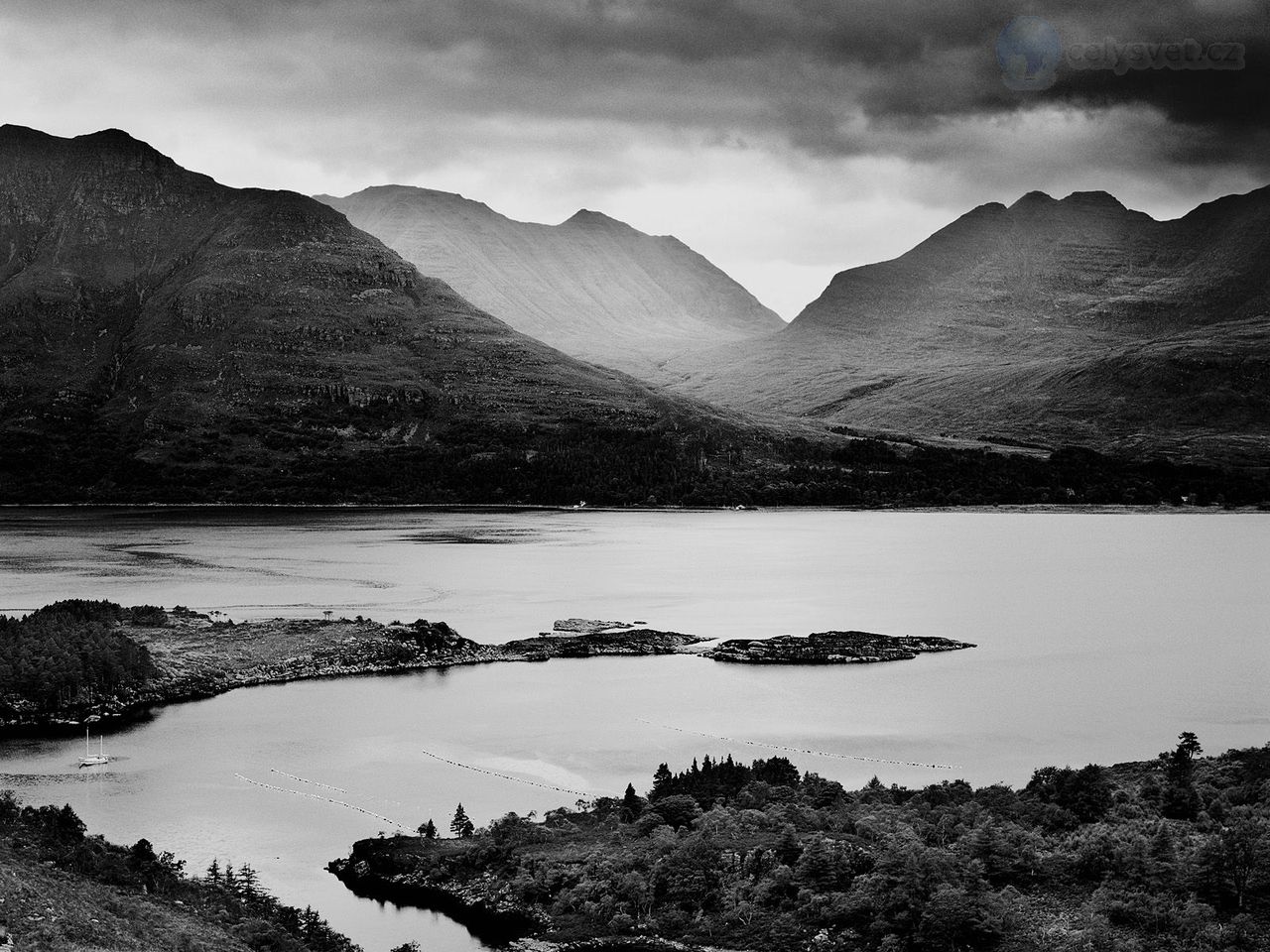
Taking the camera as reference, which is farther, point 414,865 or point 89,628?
point 89,628

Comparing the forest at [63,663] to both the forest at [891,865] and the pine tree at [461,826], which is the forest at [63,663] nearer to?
the pine tree at [461,826]

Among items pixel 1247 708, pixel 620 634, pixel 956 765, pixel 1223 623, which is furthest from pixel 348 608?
pixel 1223 623

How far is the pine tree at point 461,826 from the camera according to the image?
154 ft

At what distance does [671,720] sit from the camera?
229ft

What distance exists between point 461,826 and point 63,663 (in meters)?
34.9

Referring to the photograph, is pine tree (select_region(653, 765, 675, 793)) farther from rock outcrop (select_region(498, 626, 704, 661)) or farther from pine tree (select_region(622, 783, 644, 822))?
rock outcrop (select_region(498, 626, 704, 661))

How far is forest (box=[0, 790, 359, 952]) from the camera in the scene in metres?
31.5

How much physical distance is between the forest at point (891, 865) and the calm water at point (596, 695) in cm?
419

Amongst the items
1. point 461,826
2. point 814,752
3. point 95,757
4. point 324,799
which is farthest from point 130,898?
point 814,752

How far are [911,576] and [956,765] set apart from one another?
281 feet

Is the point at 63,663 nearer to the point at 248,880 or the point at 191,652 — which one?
the point at 191,652

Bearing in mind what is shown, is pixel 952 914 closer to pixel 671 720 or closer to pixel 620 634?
pixel 671 720

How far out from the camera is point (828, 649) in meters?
92.2

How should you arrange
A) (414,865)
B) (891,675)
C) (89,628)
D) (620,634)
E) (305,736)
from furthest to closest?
1. (620,634)
2. (891,675)
3. (89,628)
4. (305,736)
5. (414,865)
